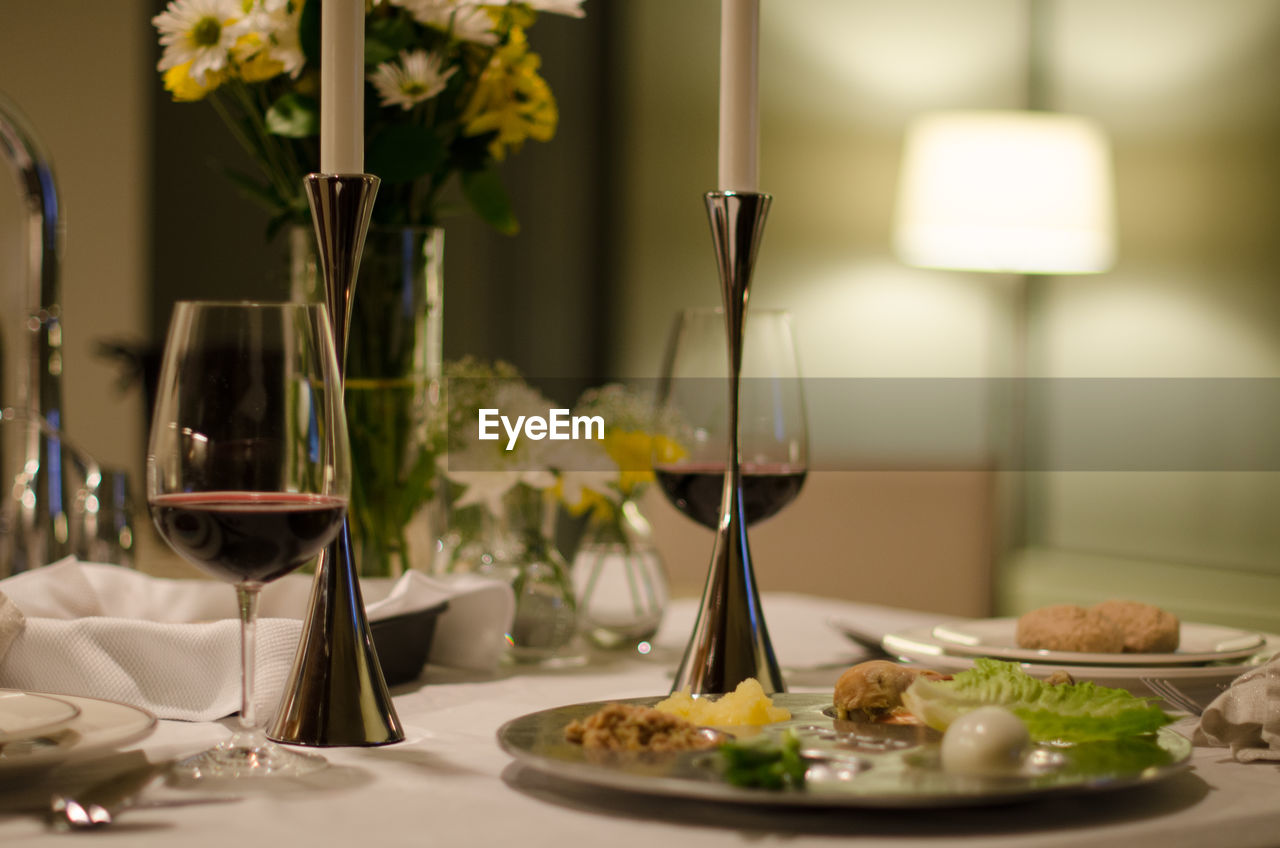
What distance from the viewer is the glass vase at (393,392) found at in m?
1.08

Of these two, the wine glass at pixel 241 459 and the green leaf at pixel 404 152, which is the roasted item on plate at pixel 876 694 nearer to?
the wine glass at pixel 241 459

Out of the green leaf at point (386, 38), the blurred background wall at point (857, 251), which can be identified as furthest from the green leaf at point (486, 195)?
the blurred background wall at point (857, 251)

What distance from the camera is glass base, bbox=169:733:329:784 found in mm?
665

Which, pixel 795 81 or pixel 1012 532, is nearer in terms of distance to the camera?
pixel 1012 532

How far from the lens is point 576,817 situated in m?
0.60

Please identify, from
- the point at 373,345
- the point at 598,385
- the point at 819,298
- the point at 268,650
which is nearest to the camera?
the point at 268,650

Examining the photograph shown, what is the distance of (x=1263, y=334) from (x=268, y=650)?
2.18 meters

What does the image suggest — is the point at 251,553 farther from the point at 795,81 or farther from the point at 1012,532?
the point at 795,81

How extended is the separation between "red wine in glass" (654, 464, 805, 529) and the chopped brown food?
35 centimetres

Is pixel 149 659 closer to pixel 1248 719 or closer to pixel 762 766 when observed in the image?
pixel 762 766

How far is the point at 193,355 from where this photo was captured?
0.68 m

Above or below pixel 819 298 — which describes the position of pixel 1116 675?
below

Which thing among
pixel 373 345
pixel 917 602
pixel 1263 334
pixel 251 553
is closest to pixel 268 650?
pixel 251 553

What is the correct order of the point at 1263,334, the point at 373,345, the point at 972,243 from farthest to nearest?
1. the point at 972,243
2. the point at 1263,334
3. the point at 373,345
